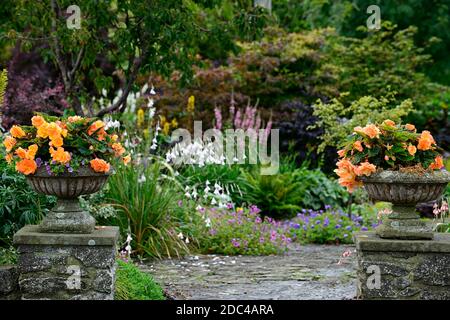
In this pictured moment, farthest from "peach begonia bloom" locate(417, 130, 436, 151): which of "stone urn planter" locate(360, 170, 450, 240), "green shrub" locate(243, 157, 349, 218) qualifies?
"green shrub" locate(243, 157, 349, 218)

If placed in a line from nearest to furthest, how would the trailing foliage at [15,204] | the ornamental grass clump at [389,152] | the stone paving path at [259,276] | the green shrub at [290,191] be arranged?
the ornamental grass clump at [389,152] → the trailing foliage at [15,204] → the stone paving path at [259,276] → the green shrub at [290,191]

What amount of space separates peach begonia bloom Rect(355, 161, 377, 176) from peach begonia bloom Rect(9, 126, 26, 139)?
2.51 metres

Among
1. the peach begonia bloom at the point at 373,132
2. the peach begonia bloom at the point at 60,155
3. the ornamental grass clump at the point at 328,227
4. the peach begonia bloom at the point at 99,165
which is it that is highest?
the peach begonia bloom at the point at 373,132

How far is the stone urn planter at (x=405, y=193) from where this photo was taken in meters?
5.60

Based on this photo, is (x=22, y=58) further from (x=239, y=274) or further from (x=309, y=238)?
(x=239, y=274)

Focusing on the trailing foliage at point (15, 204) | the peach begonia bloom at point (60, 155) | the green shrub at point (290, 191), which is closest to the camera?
the peach begonia bloom at point (60, 155)

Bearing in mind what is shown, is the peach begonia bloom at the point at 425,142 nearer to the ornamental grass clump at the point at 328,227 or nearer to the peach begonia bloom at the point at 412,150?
the peach begonia bloom at the point at 412,150

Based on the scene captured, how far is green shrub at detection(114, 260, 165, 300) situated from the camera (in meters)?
6.07

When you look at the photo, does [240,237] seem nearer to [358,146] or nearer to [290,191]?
[290,191]

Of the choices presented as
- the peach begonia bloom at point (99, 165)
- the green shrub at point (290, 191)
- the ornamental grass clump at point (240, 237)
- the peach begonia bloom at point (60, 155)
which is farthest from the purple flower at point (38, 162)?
the green shrub at point (290, 191)

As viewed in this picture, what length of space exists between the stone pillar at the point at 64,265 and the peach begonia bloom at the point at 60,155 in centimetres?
56

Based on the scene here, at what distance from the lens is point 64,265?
562cm
